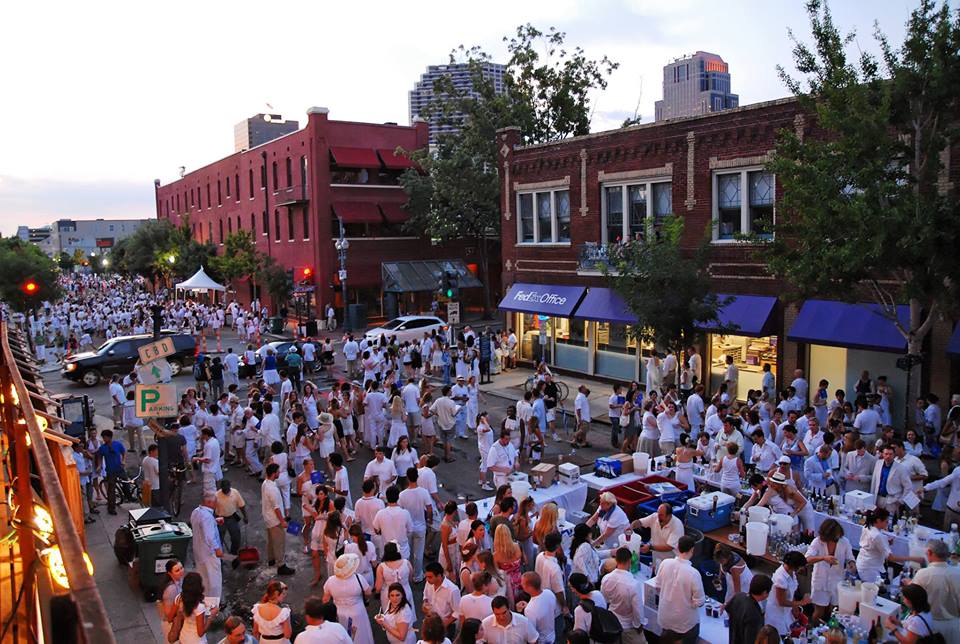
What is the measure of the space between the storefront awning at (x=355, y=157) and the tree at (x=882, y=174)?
29.8m

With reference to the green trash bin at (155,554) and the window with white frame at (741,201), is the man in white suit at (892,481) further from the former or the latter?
the green trash bin at (155,554)

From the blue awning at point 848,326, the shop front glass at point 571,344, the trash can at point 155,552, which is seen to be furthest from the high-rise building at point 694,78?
the trash can at point 155,552

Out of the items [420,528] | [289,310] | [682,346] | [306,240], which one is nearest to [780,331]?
[682,346]

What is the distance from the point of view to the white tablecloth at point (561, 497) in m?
12.1

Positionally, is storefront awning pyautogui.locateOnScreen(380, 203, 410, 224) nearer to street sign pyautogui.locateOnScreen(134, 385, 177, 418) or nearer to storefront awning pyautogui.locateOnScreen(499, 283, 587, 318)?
storefront awning pyautogui.locateOnScreen(499, 283, 587, 318)

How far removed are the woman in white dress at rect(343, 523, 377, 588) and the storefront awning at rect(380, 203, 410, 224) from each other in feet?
116

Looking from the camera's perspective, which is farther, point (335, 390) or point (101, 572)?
point (335, 390)

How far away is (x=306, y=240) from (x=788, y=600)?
3884cm

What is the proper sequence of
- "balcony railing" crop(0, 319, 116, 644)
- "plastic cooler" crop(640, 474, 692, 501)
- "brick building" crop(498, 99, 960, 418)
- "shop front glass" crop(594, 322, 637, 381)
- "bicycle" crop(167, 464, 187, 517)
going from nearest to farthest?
"balcony railing" crop(0, 319, 116, 644) → "plastic cooler" crop(640, 474, 692, 501) → "bicycle" crop(167, 464, 187, 517) → "brick building" crop(498, 99, 960, 418) → "shop front glass" crop(594, 322, 637, 381)

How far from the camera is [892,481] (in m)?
11.5

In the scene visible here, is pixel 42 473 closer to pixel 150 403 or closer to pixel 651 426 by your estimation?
pixel 150 403

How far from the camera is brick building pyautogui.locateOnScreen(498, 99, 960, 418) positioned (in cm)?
1923

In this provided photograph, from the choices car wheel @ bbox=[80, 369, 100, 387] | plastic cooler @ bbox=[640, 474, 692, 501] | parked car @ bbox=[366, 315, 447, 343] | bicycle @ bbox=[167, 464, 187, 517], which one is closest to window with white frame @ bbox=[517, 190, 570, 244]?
parked car @ bbox=[366, 315, 447, 343]

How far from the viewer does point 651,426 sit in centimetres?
1566
